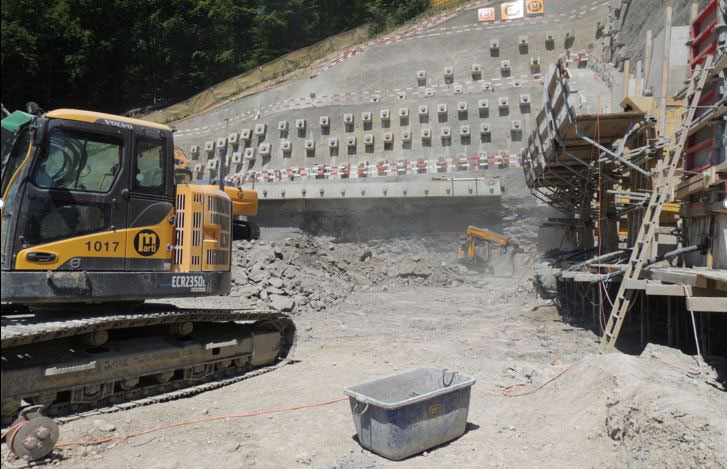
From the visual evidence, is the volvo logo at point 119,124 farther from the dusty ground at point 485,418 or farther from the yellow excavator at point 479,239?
the yellow excavator at point 479,239

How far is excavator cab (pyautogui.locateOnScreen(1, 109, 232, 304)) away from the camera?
17.7ft

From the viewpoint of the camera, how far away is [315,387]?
690 centimetres

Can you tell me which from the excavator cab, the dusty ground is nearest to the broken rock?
the dusty ground

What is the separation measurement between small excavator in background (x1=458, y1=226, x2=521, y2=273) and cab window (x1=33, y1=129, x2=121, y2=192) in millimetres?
13787

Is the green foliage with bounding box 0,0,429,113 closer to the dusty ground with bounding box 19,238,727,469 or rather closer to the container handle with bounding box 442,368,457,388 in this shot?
the dusty ground with bounding box 19,238,727,469

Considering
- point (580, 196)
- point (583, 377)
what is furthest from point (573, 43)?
point (583, 377)

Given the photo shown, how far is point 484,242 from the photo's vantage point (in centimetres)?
1867

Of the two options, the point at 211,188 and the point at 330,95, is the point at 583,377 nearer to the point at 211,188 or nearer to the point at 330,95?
the point at 211,188

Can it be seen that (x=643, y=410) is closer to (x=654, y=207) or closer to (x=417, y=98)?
(x=654, y=207)

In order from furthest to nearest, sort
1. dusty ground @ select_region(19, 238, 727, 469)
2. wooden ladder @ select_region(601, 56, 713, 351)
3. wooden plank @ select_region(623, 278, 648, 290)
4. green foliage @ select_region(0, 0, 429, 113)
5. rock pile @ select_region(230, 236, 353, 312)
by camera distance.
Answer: green foliage @ select_region(0, 0, 429, 113) < rock pile @ select_region(230, 236, 353, 312) < wooden ladder @ select_region(601, 56, 713, 351) < wooden plank @ select_region(623, 278, 648, 290) < dusty ground @ select_region(19, 238, 727, 469)

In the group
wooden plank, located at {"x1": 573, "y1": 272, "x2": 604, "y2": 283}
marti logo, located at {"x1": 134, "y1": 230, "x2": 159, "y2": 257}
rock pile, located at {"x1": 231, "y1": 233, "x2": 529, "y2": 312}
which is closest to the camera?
marti logo, located at {"x1": 134, "y1": 230, "x2": 159, "y2": 257}

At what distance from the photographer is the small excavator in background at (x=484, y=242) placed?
60.3 feet

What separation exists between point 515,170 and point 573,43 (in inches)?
320

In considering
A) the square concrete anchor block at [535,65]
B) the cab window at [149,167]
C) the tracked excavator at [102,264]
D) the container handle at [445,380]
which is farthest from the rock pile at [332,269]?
the square concrete anchor block at [535,65]
